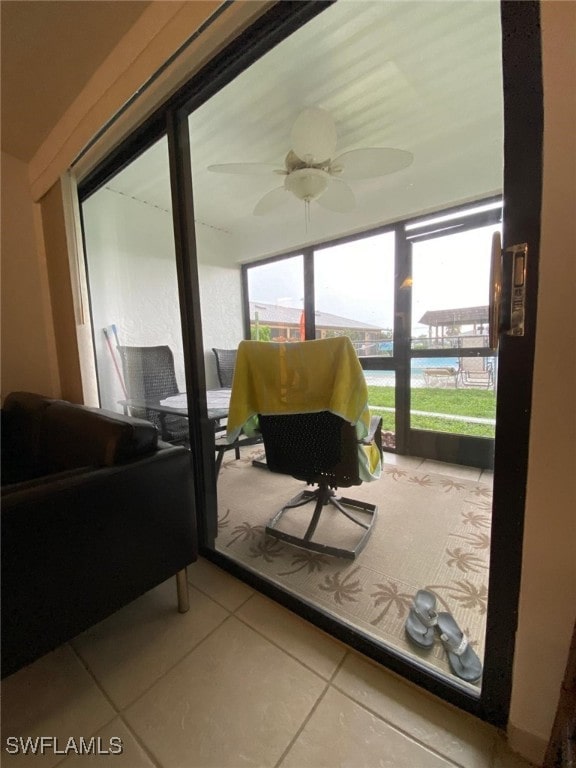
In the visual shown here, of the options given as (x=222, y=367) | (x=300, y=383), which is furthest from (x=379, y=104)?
(x=222, y=367)

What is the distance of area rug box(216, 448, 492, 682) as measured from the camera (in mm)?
1083

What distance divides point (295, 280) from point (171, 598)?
2.57 meters

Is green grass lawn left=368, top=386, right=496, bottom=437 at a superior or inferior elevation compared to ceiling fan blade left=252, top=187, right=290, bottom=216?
inferior

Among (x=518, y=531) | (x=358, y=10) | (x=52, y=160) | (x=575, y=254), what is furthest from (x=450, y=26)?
(x=52, y=160)

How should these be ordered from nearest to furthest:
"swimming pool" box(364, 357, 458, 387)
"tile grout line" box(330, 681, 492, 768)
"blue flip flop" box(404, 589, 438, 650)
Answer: "tile grout line" box(330, 681, 492, 768), "blue flip flop" box(404, 589, 438, 650), "swimming pool" box(364, 357, 458, 387)

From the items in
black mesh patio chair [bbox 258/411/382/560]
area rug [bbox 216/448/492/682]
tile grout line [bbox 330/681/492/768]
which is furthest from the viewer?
black mesh patio chair [bbox 258/411/382/560]

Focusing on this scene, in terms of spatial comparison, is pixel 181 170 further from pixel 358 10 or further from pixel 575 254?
pixel 575 254

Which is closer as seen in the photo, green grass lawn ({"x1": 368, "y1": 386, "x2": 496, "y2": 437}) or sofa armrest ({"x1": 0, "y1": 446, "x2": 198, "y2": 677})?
sofa armrest ({"x1": 0, "y1": 446, "x2": 198, "y2": 677})

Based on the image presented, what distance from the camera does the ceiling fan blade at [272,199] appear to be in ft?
6.01

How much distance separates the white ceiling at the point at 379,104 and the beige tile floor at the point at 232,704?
1405mm

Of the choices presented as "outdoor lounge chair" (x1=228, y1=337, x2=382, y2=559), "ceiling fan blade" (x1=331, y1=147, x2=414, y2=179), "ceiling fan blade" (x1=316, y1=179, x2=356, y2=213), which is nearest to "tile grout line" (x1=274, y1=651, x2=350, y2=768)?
"outdoor lounge chair" (x1=228, y1=337, x2=382, y2=559)

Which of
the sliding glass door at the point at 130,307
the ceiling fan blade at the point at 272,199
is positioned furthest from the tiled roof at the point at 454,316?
the sliding glass door at the point at 130,307

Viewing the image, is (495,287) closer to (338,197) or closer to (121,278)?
(338,197)

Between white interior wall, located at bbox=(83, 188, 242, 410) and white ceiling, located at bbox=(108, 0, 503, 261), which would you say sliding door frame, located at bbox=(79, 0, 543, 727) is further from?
white interior wall, located at bbox=(83, 188, 242, 410)
